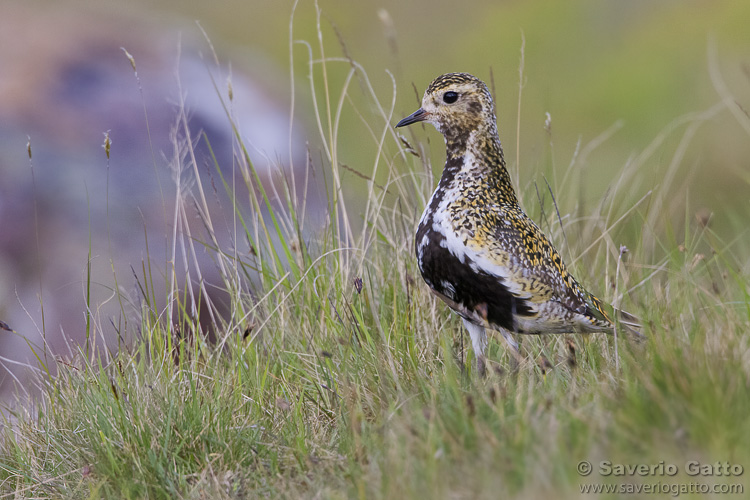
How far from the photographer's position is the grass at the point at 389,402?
8.99ft

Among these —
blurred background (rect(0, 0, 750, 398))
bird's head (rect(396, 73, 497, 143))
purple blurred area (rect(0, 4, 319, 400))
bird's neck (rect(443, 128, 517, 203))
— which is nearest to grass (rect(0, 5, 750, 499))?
blurred background (rect(0, 0, 750, 398))

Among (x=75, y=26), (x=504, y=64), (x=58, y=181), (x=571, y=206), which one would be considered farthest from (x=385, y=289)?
(x=504, y=64)

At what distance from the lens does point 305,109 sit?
30.5 feet

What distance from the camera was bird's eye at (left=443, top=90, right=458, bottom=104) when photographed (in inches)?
163

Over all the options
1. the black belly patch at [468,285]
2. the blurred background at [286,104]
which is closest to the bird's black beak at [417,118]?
the blurred background at [286,104]

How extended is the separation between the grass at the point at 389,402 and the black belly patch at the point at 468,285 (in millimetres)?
217

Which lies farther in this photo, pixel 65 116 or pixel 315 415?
pixel 65 116

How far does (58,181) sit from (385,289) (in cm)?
321

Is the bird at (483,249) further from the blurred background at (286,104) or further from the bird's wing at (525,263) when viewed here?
the blurred background at (286,104)

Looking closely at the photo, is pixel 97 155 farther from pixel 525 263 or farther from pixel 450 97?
pixel 525 263

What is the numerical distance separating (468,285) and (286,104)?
4.44 meters

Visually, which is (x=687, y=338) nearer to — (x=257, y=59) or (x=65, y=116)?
(x=65, y=116)

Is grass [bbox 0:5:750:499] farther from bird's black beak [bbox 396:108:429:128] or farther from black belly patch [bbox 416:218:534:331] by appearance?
bird's black beak [bbox 396:108:429:128]

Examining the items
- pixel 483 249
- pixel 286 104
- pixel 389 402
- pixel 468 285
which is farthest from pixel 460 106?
pixel 286 104
